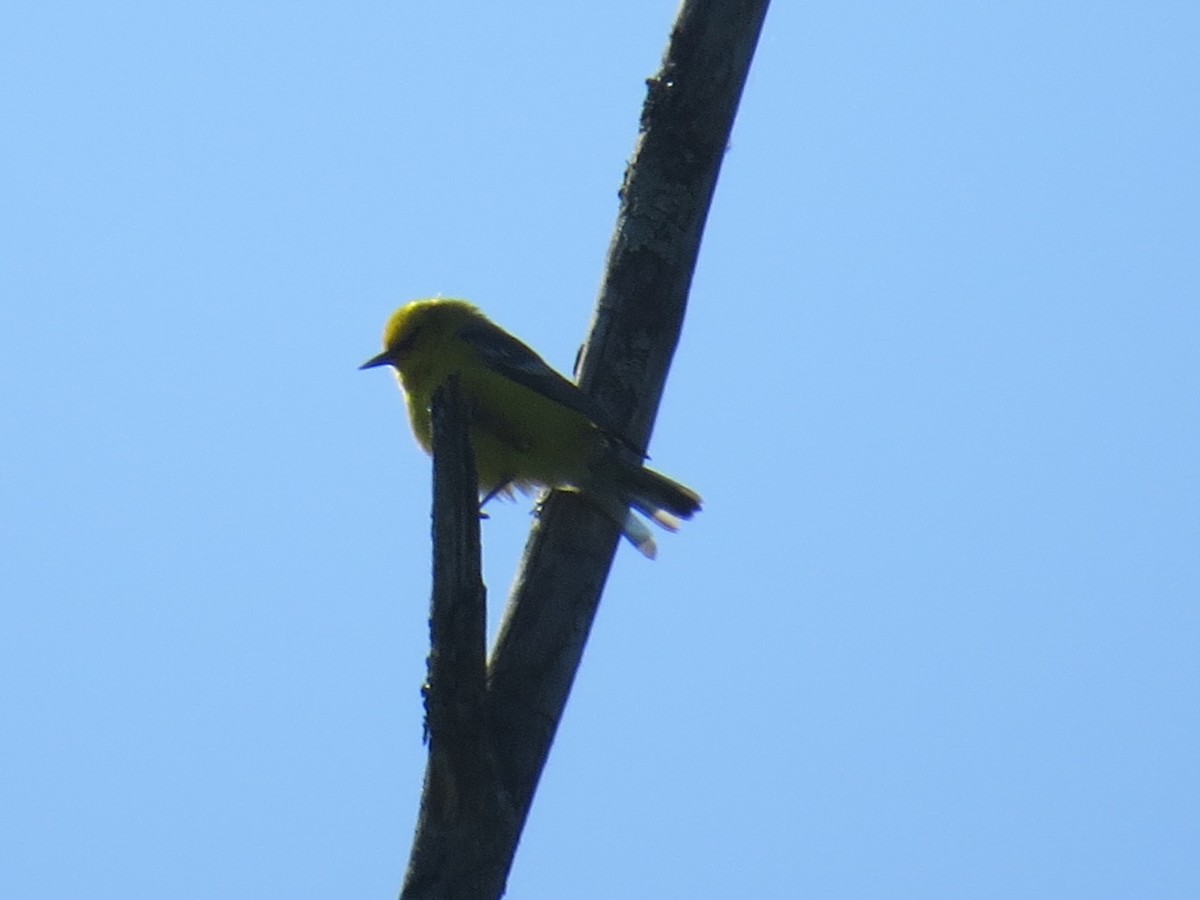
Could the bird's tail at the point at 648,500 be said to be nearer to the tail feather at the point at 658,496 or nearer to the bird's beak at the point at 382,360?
the tail feather at the point at 658,496

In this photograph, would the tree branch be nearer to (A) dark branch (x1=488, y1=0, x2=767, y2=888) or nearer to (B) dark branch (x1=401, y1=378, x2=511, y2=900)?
(A) dark branch (x1=488, y1=0, x2=767, y2=888)

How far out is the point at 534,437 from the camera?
20.5 ft

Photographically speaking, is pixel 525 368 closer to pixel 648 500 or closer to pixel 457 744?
pixel 648 500

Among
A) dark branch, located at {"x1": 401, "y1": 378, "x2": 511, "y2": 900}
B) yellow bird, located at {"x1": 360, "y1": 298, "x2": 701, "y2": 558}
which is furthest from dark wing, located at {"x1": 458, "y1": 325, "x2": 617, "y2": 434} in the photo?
dark branch, located at {"x1": 401, "y1": 378, "x2": 511, "y2": 900}

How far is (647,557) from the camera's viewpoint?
6.20 meters

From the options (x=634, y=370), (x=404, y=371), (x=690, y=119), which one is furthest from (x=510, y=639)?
(x=404, y=371)

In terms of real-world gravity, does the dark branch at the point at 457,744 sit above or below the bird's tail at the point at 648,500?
below

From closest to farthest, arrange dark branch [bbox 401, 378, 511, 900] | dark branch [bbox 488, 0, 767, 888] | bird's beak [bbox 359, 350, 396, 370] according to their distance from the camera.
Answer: dark branch [bbox 401, 378, 511, 900] → dark branch [bbox 488, 0, 767, 888] → bird's beak [bbox 359, 350, 396, 370]

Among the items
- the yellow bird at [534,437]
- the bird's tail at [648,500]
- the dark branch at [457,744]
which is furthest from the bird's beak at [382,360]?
the dark branch at [457,744]

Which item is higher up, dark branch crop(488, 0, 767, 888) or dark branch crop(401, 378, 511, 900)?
dark branch crop(488, 0, 767, 888)

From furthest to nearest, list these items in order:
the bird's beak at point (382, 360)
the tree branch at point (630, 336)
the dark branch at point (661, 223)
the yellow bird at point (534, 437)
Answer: the bird's beak at point (382, 360) → the yellow bird at point (534, 437) → the dark branch at point (661, 223) → the tree branch at point (630, 336)

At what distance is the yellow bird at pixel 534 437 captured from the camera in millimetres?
6090

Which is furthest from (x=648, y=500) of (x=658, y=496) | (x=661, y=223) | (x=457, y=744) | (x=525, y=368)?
(x=457, y=744)

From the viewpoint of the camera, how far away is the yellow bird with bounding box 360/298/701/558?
6090 mm
